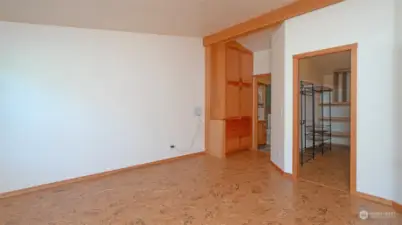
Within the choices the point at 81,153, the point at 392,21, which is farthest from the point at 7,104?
the point at 392,21

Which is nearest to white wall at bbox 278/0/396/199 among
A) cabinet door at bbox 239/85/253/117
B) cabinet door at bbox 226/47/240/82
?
cabinet door at bbox 226/47/240/82

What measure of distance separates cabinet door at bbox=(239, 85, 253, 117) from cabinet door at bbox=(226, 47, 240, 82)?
394mm

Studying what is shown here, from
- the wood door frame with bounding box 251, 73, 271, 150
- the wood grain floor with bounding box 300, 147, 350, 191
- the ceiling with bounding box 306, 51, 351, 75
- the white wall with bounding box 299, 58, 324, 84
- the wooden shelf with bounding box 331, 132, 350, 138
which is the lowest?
the wood grain floor with bounding box 300, 147, 350, 191

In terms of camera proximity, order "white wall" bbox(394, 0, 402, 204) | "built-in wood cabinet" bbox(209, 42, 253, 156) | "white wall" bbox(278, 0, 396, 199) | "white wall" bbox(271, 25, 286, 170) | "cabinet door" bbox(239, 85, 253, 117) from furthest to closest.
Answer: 1. "cabinet door" bbox(239, 85, 253, 117)
2. "built-in wood cabinet" bbox(209, 42, 253, 156)
3. "white wall" bbox(271, 25, 286, 170)
4. "white wall" bbox(278, 0, 396, 199)
5. "white wall" bbox(394, 0, 402, 204)

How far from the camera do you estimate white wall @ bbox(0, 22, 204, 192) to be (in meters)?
3.65

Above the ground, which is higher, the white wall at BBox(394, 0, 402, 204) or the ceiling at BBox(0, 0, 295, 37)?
the ceiling at BBox(0, 0, 295, 37)

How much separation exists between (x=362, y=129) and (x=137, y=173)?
138 inches

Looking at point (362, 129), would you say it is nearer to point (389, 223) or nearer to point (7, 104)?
point (389, 223)

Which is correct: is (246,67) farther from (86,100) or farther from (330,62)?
(86,100)

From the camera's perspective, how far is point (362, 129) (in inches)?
130

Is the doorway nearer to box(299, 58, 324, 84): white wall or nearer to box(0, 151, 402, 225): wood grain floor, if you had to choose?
box(299, 58, 324, 84): white wall

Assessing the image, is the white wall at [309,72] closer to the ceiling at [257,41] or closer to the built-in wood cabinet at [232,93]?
the ceiling at [257,41]

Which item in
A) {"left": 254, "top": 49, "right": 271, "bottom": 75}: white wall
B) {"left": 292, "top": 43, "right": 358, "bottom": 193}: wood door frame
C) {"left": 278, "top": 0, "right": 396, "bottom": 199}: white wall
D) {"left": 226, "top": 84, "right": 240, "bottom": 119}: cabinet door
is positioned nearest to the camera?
{"left": 278, "top": 0, "right": 396, "bottom": 199}: white wall

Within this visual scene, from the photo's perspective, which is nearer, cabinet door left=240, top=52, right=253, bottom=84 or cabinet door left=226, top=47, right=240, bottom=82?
cabinet door left=226, top=47, right=240, bottom=82
